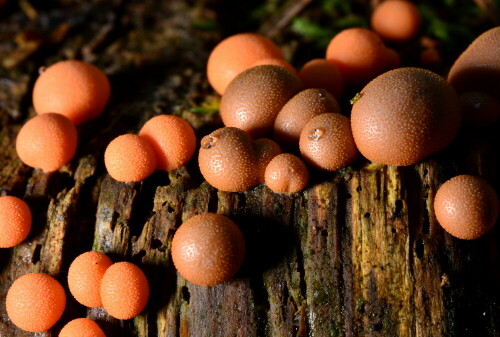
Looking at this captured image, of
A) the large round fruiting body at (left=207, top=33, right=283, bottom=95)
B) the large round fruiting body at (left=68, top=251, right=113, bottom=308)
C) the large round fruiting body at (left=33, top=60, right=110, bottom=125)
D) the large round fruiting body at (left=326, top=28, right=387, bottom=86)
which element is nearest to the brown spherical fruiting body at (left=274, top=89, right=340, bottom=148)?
the large round fruiting body at (left=326, top=28, right=387, bottom=86)

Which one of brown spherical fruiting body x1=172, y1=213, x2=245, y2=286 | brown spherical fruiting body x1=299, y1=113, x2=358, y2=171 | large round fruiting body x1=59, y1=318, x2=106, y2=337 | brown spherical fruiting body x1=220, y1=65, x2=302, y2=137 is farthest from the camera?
brown spherical fruiting body x1=220, y1=65, x2=302, y2=137

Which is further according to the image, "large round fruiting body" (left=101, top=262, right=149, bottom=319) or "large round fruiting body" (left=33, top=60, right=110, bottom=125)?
"large round fruiting body" (left=33, top=60, right=110, bottom=125)

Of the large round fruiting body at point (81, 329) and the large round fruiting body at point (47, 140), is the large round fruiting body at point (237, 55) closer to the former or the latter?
the large round fruiting body at point (47, 140)

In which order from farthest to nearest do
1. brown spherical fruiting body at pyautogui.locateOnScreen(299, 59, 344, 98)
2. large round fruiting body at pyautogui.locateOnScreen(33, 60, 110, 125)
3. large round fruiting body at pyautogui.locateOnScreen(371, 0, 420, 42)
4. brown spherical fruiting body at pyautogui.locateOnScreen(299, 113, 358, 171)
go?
large round fruiting body at pyautogui.locateOnScreen(371, 0, 420, 42)
large round fruiting body at pyautogui.locateOnScreen(33, 60, 110, 125)
brown spherical fruiting body at pyautogui.locateOnScreen(299, 59, 344, 98)
brown spherical fruiting body at pyautogui.locateOnScreen(299, 113, 358, 171)

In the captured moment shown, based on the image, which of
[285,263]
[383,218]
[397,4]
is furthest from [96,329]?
[397,4]

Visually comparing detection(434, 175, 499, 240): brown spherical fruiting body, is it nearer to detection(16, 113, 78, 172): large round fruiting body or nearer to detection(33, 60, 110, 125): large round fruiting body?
detection(16, 113, 78, 172): large round fruiting body
